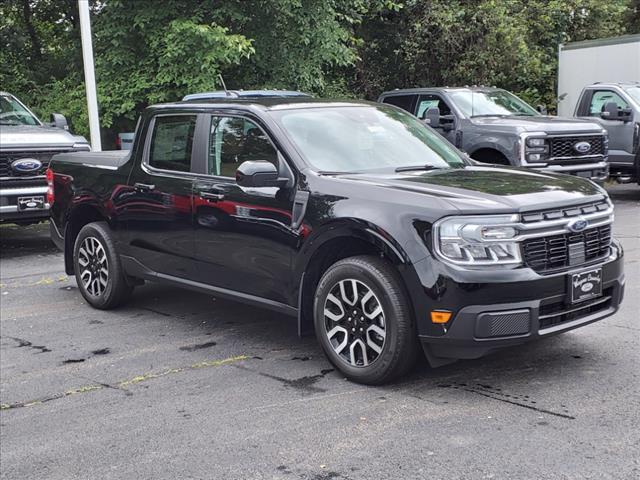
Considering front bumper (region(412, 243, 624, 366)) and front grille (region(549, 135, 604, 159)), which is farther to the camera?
front grille (region(549, 135, 604, 159))

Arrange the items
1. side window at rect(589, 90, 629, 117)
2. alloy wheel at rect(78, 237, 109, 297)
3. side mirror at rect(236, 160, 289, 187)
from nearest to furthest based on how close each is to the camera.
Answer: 1. side mirror at rect(236, 160, 289, 187)
2. alloy wheel at rect(78, 237, 109, 297)
3. side window at rect(589, 90, 629, 117)

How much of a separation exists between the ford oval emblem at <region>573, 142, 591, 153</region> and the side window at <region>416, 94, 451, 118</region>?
2112 mm

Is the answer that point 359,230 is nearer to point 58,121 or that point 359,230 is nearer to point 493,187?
point 493,187

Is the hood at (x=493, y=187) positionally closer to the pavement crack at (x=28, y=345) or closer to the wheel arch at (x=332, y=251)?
the wheel arch at (x=332, y=251)

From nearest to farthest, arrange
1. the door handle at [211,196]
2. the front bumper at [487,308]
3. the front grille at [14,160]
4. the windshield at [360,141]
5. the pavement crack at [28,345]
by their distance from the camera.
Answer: the front bumper at [487,308] < the windshield at [360,141] < the door handle at [211,196] < the pavement crack at [28,345] < the front grille at [14,160]

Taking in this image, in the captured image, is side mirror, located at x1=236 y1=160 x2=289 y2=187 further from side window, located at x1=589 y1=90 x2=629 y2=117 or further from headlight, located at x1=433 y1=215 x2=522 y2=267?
side window, located at x1=589 y1=90 x2=629 y2=117

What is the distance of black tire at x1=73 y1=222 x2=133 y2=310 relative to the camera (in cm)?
723

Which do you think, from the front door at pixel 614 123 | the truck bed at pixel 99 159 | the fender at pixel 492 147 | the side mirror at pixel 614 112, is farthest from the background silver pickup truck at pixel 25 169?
the side mirror at pixel 614 112

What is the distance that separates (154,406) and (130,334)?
5.98 feet

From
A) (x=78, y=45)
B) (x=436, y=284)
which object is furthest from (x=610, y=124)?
(x=436, y=284)

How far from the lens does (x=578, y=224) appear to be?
16.3 feet

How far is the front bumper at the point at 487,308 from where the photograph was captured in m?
4.62

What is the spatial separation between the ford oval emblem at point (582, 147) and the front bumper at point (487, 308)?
8795 millimetres

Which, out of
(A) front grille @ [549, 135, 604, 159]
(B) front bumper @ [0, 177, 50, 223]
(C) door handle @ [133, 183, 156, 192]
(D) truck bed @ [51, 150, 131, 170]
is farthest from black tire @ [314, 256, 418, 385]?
(A) front grille @ [549, 135, 604, 159]
